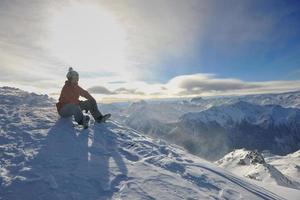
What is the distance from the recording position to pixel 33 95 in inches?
1008

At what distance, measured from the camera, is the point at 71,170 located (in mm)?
12391

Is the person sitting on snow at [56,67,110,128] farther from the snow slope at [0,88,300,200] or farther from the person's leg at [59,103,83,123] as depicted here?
the snow slope at [0,88,300,200]

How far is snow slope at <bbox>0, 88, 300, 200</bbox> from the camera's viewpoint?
36.8ft

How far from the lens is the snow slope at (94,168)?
441 inches

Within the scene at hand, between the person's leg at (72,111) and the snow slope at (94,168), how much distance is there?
1.36 ft

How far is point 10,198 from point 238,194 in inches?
319

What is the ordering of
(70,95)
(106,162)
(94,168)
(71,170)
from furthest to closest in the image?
(70,95) → (106,162) → (94,168) → (71,170)

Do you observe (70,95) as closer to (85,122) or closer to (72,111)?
(72,111)

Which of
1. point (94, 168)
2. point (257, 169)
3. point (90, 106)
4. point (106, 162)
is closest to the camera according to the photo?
point (94, 168)

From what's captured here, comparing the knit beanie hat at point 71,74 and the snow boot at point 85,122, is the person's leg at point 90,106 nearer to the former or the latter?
the knit beanie hat at point 71,74

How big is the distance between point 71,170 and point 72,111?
5.94 m

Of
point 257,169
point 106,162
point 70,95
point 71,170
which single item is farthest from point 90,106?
point 257,169

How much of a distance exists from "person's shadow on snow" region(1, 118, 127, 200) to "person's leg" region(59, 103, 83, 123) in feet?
3.39

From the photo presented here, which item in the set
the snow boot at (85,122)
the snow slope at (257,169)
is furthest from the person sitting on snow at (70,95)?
the snow slope at (257,169)
